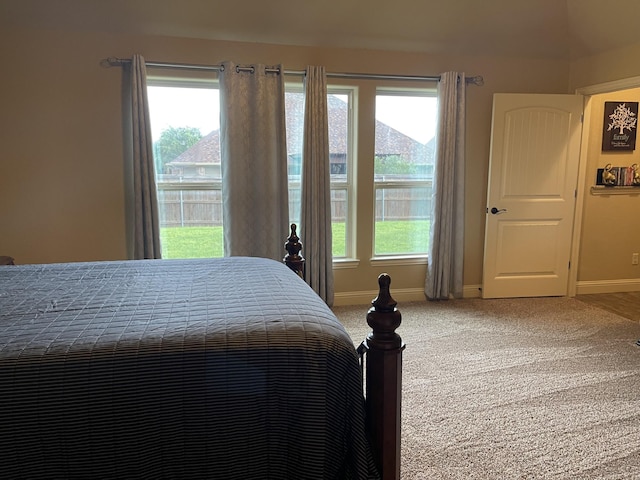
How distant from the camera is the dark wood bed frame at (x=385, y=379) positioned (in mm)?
1439

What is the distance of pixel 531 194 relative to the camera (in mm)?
4500

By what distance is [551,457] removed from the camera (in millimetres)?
2064

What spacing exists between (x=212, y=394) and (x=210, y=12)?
10.8 feet

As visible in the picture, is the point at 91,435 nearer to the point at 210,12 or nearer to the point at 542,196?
the point at 210,12

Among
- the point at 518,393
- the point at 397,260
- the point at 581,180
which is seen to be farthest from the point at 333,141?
the point at 518,393

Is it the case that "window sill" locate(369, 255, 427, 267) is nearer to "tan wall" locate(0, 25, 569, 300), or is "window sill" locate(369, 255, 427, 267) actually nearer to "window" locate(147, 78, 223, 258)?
"window" locate(147, 78, 223, 258)

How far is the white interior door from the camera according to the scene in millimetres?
4375

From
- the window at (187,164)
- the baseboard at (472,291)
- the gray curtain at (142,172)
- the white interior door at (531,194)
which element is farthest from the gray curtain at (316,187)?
the white interior door at (531,194)

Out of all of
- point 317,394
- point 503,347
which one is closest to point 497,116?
point 503,347

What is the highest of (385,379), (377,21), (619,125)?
(377,21)

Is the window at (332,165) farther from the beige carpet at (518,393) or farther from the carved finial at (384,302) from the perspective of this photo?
the carved finial at (384,302)

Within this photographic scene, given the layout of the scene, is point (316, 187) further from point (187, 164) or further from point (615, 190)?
point (615, 190)

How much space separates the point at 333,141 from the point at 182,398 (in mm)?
3307

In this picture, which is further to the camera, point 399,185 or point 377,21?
point 399,185
